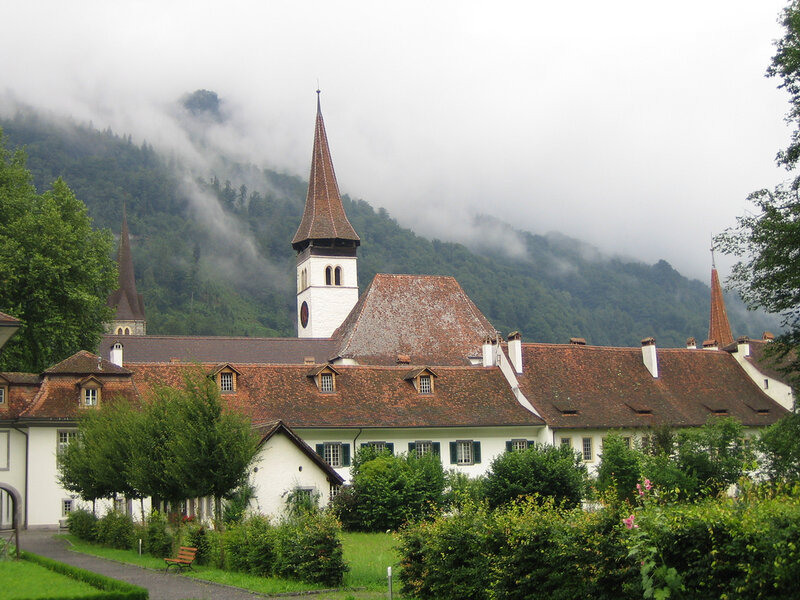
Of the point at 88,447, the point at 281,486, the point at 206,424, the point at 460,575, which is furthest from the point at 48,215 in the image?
the point at 460,575

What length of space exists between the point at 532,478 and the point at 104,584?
20.2 meters

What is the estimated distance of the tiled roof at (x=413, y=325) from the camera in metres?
62.9

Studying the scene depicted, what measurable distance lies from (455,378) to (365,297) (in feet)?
57.5

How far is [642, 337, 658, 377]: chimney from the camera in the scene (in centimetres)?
5522

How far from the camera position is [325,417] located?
44.7 metres

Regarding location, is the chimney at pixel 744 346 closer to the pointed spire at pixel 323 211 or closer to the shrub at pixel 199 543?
the pointed spire at pixel 323 211

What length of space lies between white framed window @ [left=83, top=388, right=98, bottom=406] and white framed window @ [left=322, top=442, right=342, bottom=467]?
397 inches

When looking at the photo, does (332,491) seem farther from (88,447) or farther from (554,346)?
(554,346)

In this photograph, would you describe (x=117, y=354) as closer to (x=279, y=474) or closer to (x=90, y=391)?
(x=90, y=391)

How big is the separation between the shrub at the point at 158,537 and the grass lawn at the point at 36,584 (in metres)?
4.41

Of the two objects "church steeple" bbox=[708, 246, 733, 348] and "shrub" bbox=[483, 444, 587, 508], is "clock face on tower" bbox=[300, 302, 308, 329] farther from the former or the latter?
"shrub" bbox=[483, 444, 587, 508]

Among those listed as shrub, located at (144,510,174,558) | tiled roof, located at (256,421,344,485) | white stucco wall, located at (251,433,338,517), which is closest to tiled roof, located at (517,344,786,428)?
tiled roof, located at (256,421,344,485)

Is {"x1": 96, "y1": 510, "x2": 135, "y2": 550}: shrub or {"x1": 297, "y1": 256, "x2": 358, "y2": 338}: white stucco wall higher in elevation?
{"x1": 297, "y1": 256, "x2": 358, "y2": 338}: white stucco wall

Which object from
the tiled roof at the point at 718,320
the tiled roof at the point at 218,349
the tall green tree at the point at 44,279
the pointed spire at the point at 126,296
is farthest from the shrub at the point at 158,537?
the pointed spire at the point at 126,296
